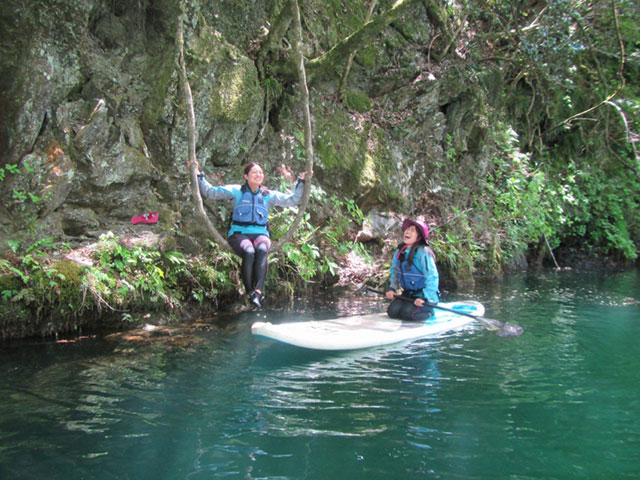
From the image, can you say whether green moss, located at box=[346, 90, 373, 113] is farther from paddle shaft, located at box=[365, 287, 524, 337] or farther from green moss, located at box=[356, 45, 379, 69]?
paddle shaft, located at box=[365, 287, 524, 337]

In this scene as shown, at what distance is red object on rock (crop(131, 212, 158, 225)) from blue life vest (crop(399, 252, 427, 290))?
10.3 ft

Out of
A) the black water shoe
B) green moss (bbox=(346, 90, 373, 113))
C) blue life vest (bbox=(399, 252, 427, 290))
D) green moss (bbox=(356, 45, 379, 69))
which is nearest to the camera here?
the black water shoe

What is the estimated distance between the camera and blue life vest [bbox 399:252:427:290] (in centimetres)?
517

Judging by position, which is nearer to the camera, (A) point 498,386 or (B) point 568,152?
(A) point 498,386

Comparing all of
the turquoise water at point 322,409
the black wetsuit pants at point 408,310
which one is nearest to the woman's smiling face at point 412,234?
the black wetsuit pants at point 408,310

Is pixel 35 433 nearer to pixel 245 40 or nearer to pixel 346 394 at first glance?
pixel 346 394

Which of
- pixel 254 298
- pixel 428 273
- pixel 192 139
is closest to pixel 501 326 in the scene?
pixel 428 273

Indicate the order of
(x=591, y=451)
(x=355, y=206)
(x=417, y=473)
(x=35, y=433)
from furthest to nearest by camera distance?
1. (x=355, y=206)
2. (x=35, y=433)
3. (x=591, y=451)
4. (x=417, y=473)

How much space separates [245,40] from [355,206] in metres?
3.27

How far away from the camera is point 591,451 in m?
2.45

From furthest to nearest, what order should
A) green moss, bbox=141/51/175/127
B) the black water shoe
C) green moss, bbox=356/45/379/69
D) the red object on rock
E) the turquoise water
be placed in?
green moss, bbox=356/45/379/69
green moss, bbox=141/51/175/127
the red object on rock
the black water shoe
the turquoise water

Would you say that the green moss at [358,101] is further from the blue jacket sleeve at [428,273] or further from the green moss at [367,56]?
the blue jacket sleeve at [428,273]

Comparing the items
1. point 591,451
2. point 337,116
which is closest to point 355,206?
point 337,116

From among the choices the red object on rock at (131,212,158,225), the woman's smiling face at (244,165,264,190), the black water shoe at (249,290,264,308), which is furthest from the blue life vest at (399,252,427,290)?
the red object on rock at (131,212,158,225)
